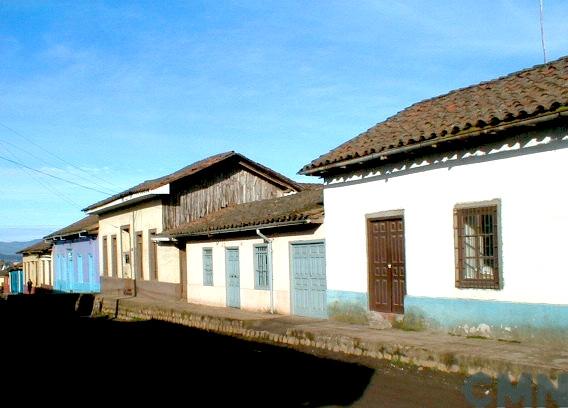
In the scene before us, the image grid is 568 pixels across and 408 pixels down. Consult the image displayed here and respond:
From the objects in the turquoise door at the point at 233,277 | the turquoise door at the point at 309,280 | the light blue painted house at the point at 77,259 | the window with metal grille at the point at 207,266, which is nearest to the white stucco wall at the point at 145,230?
the window with metal grille at the point at 207,266

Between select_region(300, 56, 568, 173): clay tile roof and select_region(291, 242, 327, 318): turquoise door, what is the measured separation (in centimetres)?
217

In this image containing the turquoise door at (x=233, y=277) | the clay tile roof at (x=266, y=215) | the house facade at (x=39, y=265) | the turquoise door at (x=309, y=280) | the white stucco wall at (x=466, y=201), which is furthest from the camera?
the house facade at (x=39, y=265)

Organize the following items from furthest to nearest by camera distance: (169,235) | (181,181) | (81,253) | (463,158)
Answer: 1. (81,253)
2. (181,181)
3. (169,235)
4. (463,158)

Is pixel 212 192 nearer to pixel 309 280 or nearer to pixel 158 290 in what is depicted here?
pixel 158 290

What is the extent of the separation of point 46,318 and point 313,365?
17199 mm

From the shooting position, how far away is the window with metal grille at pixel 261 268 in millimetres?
17391

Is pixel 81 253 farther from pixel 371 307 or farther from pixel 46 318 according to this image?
pixel 371 307

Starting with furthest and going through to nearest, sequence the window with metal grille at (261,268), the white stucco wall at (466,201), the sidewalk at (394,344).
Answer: the window with metal grille at (261,268) < the white stucco wall at (466,201) < the sidewalk at (394,344)

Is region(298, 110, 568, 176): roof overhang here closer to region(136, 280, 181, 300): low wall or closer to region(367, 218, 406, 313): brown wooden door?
region(367, 218, 406, 313): brown wooden door

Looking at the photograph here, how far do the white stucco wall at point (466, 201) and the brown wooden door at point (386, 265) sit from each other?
0.20 meters

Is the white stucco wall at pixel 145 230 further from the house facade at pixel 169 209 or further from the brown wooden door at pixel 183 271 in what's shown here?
the brown wooden door at pixel 183 271

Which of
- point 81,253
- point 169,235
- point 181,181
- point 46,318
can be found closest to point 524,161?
point 169,235

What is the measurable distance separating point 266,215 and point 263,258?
1.22m

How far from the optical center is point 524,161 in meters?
9.90
